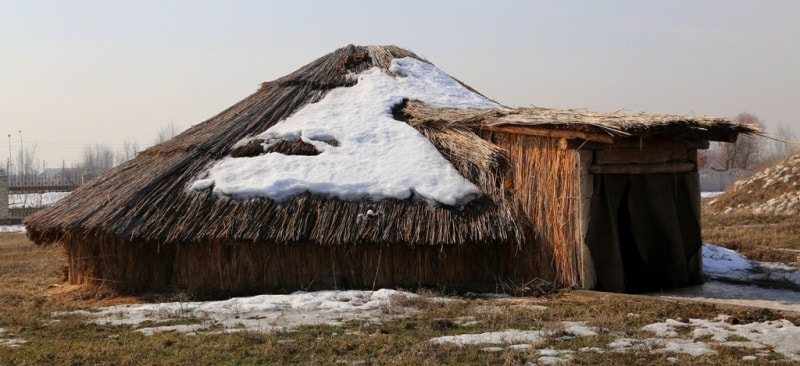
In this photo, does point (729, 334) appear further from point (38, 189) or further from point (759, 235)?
point (38, 189)

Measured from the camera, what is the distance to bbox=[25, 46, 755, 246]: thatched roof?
356 inches

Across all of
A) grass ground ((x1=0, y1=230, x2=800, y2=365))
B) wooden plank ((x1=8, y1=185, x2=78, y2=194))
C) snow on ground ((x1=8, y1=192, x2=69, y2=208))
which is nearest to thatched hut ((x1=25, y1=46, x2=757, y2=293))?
grass ground ((x1=0, y1=230, x2=800, y2=365))

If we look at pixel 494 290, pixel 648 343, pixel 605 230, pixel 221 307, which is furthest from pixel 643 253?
pixel 221 307

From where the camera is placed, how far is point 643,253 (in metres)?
9.56

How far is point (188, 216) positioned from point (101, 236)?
110cm

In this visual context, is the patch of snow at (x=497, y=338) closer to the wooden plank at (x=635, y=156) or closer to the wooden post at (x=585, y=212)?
the wooden post at (x=585, y=212)

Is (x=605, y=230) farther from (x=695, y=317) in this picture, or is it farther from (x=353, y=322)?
(x=353, y=322)

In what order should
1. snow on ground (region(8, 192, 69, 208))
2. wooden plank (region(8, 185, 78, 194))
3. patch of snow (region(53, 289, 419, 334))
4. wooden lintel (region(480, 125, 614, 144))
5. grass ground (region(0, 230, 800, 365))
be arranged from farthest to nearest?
snow on ground (region(8, 192, 69, 208)) < wooden plank (region(8, 185, 78, 194)) < wooden lintel (region(480, 125, 614, 144)) < patch of snow (region(53, 289, 419, 334)) < grass ground (region(0, 230, 800, 365))

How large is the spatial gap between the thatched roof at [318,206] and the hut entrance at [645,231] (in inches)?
32.7

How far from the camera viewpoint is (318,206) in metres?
9.56

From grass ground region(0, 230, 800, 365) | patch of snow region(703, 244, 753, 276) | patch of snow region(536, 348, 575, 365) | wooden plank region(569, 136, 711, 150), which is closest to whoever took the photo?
patch of snow region(536, 348, 575, 365)

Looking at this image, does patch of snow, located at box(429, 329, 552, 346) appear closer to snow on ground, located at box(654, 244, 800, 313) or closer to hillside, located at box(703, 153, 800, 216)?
snow on ground, located at box(654, 244, 800, 313)

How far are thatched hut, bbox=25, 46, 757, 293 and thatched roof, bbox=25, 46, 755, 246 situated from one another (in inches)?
0.9

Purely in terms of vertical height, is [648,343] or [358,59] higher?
[358,59]
